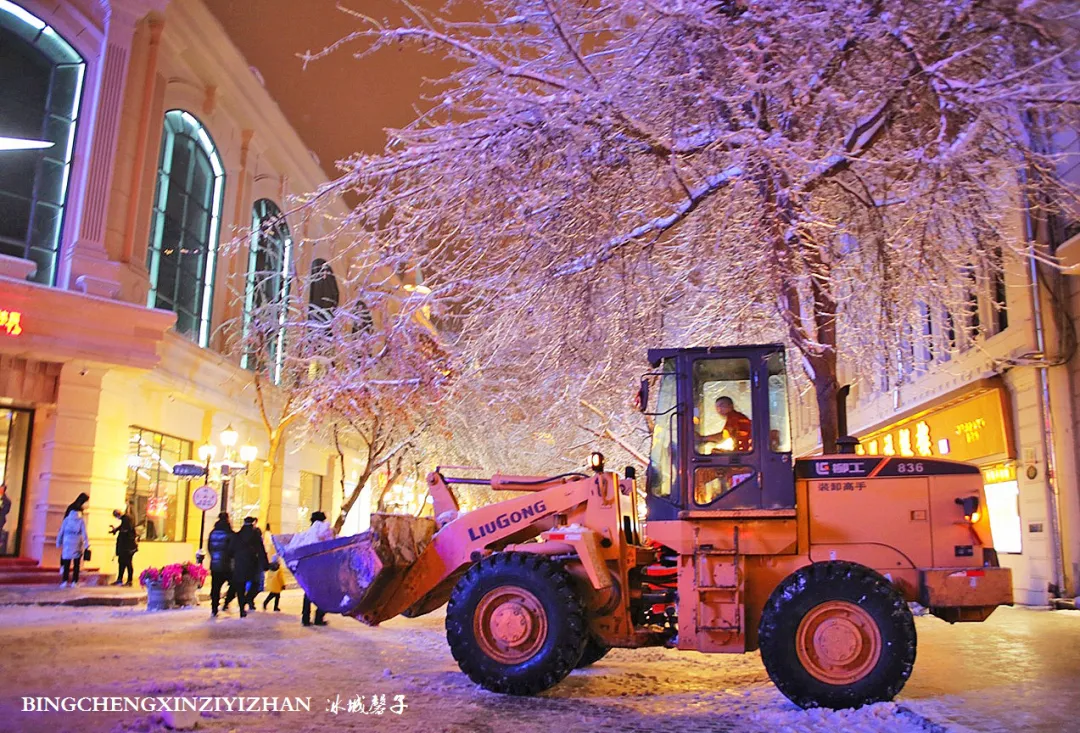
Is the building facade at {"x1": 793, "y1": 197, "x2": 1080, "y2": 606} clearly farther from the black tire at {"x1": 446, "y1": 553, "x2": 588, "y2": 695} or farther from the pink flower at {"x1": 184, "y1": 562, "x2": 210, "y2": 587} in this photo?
the pink flower at {"x1": 184, "y1": 562, "x2": 210, "y2": 587}

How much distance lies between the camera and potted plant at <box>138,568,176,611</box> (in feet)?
52.1

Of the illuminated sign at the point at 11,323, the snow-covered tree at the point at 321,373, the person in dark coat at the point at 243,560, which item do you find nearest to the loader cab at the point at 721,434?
the snow-covered tree at the point at 321,373

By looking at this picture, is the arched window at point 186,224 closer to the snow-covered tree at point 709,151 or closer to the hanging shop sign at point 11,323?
the hanging shop sign at point 11,323

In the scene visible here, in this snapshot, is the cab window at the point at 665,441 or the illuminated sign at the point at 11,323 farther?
the illuminated sign at the point at 11,323

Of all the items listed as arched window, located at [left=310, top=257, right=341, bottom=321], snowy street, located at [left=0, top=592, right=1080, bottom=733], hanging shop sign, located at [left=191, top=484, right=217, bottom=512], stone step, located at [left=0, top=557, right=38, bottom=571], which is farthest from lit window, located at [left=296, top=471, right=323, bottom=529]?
snowy street, located at [left=0, top=592, right=1080, bottom=733]

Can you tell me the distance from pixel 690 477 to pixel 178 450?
72.7 feet

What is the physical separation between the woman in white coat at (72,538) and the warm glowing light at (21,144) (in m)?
8.48

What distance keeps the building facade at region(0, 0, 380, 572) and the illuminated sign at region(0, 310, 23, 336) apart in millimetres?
22

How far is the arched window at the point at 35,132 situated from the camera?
66.1 ft

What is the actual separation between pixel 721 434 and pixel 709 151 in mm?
4062

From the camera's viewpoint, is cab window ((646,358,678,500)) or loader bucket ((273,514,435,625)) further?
loader bucket ((273,514,435,625))

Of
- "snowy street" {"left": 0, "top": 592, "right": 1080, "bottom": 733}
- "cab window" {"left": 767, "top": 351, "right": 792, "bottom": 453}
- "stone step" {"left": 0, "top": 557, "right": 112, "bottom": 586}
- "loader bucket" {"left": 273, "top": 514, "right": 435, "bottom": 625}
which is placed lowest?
"snowy street" {"left": 0, "top": 592, "right": 1080, "bottom": 733}

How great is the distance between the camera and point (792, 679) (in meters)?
6.70

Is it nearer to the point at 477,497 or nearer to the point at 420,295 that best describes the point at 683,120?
the point at 420,295
